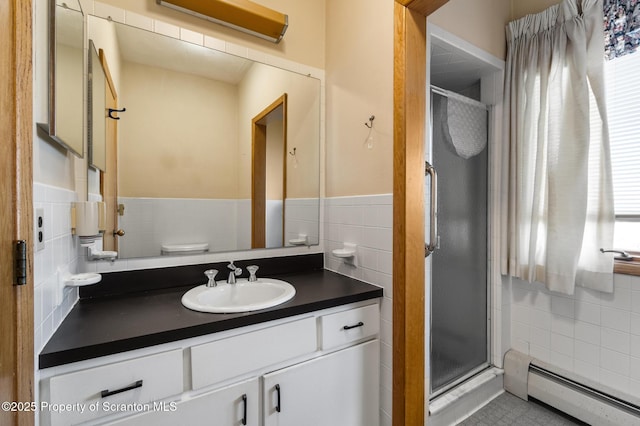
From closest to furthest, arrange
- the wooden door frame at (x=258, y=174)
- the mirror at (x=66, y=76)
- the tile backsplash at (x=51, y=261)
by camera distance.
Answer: the tile backsplash at (x=51, y=261) → the mirror at (x=66, y=76) → the wooden door frame at (x=258, y=174)

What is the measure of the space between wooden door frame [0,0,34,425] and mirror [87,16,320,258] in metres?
0.68

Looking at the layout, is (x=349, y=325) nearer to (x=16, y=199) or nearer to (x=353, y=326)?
(x=353, y=326)

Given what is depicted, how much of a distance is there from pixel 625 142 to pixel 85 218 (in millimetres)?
2731

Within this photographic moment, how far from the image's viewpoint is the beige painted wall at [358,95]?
4.51 feet

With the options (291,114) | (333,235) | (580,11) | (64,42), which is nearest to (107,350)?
(64,42)

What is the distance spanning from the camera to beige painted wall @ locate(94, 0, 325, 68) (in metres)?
1.39

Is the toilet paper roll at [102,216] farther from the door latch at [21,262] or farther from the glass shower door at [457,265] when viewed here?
the glass shower door at [457,265]

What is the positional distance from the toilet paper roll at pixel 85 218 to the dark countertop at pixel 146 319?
30 centimetres

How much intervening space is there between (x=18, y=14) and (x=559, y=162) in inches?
93.0

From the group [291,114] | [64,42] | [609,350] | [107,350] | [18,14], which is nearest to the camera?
[18,14]

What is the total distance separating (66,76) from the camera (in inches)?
37.1

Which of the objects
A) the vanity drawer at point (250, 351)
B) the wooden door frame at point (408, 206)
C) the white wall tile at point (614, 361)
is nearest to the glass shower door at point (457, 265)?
the wooden door frame at point (408, 206)

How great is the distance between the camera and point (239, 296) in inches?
Answer: 54.4

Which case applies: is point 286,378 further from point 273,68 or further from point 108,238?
point 273,68
